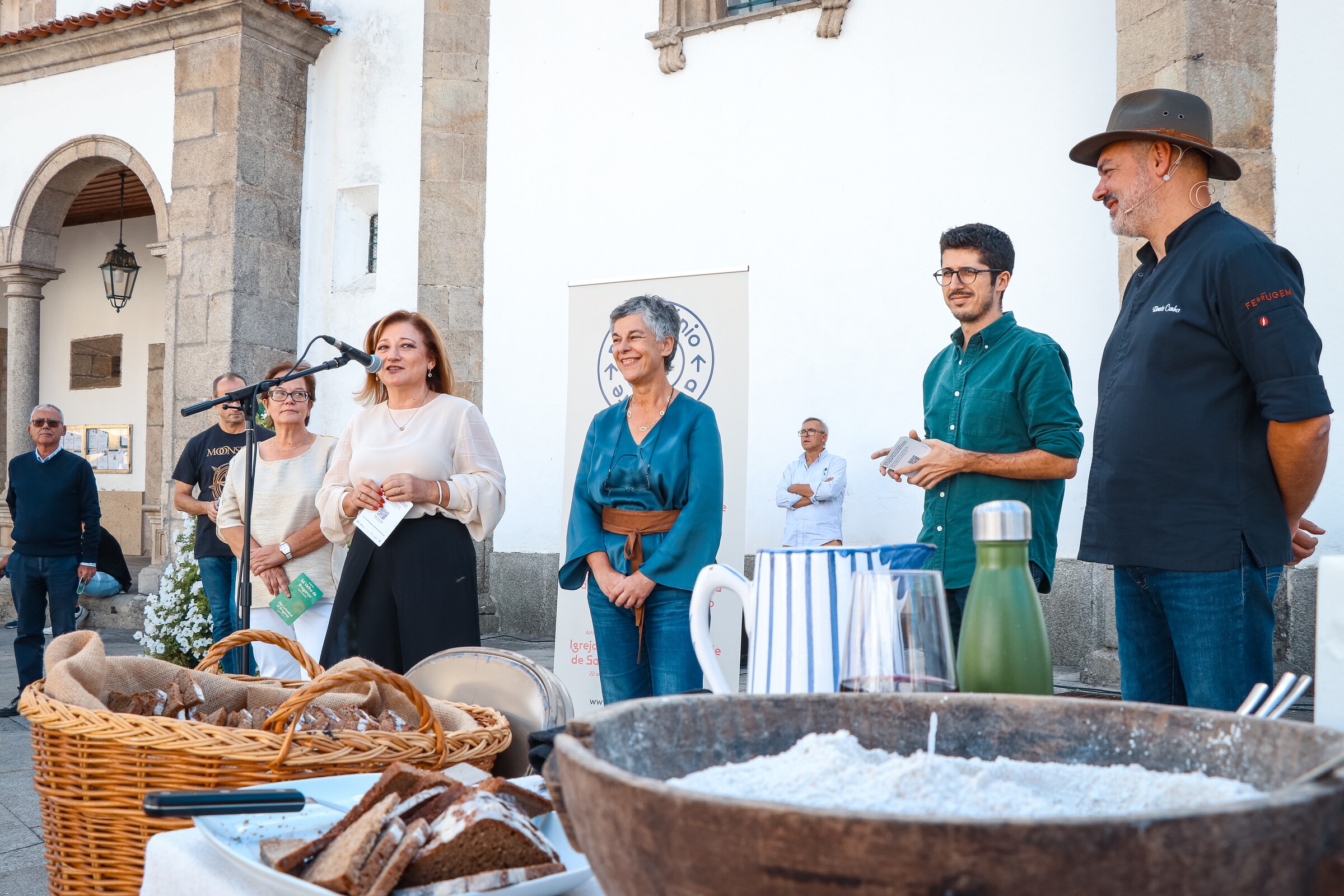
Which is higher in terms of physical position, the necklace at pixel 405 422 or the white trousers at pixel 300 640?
the necklace at pixel 405 422

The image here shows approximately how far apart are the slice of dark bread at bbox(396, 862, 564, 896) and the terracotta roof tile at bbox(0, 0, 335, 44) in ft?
30.0

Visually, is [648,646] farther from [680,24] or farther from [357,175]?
[357,175]

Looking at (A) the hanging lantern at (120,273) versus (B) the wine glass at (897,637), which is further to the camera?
(A) the hanging lantern at (120,273)

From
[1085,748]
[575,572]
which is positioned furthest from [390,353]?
[1085,748]

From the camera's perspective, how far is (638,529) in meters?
3.23

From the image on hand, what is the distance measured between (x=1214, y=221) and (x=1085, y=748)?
1574 millimetres

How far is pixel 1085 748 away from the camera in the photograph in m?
0.69

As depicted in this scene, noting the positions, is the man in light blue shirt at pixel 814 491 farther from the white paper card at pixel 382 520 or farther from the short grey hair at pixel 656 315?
the white paper card at pixel 382 520

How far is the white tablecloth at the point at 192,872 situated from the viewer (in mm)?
881

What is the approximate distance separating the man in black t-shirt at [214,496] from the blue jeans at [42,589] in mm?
1120

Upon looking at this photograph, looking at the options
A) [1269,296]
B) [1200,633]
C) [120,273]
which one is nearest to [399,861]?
[1200,633]

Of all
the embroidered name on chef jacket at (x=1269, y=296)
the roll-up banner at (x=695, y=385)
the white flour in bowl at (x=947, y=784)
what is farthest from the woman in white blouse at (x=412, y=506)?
the white flour in bowl at (x=947, y=784)

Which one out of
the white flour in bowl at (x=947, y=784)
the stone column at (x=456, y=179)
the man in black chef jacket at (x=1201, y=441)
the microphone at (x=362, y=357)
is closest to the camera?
the white flour in bowl at (x=947, y=784)

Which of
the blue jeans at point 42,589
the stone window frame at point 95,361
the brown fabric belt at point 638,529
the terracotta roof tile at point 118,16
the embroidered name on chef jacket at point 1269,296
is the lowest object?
the blue jeans at point 42,589
